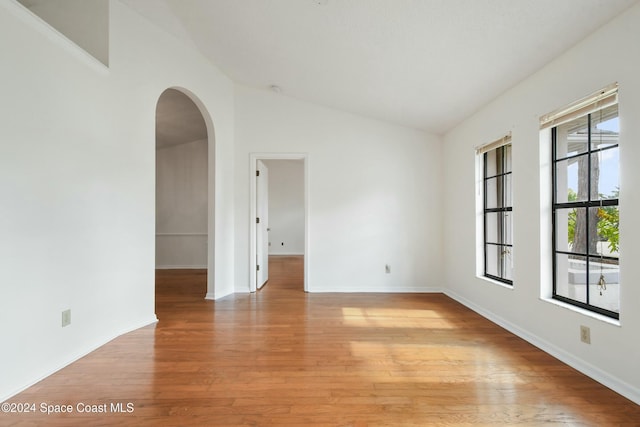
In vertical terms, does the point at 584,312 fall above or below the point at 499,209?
below

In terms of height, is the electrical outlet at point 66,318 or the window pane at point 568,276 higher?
the window pane at point 568,276

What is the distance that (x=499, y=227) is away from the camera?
3.41 m

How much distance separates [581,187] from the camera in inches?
93.2

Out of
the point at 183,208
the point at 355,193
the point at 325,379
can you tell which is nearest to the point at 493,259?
the point at 355,193

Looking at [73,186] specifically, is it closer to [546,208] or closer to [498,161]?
[546,208]

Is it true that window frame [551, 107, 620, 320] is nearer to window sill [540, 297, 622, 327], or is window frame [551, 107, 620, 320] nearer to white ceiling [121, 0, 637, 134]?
window sill [540, 297, 622, 327]

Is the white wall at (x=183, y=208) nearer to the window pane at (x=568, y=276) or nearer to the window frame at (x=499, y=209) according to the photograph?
the window frame at (x=499, y=209)

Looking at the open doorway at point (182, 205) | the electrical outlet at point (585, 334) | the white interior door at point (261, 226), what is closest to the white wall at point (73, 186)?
the white interior door at point (261, 226)

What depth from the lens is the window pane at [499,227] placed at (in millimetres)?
3256

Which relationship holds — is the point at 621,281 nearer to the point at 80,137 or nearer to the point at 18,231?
the point at 18,231

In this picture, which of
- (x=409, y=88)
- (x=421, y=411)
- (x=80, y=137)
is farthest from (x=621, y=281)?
(x=80, y=137)

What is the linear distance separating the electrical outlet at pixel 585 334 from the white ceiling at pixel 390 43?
2009 millimetres

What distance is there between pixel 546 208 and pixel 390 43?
1.94 meters

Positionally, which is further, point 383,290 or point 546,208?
point 383,290
